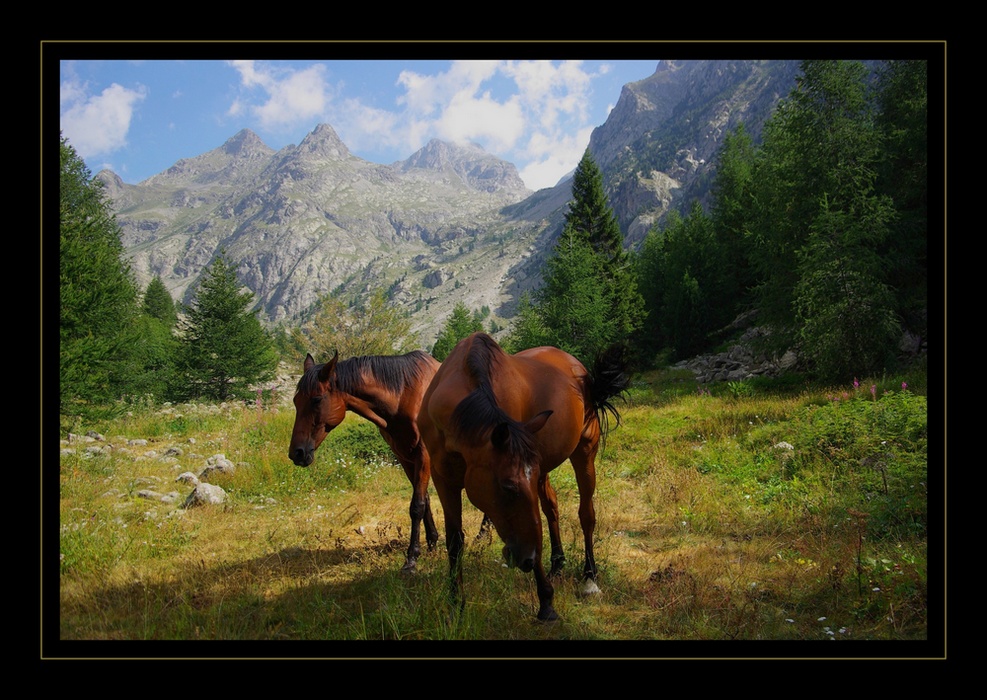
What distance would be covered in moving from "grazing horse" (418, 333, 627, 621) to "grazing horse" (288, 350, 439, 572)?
1.53 meters

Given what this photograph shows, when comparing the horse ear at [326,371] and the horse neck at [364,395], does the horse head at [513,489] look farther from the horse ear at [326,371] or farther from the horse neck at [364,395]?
the horse ear at [326,371]

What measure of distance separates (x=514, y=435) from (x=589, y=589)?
207cm

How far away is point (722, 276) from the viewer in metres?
29.9

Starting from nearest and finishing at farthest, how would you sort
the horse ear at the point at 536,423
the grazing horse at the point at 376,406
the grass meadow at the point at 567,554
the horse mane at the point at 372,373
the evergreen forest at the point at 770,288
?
the horse ear at the point at 536,423 → the grass meadow at the point at 567,554 → the grazing horse at the point at 376,406 → the horse mane at the point at 372,373 → the evergreen forest at the point at 770,288

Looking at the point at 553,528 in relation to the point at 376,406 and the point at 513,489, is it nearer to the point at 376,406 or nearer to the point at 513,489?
the point at 513,489

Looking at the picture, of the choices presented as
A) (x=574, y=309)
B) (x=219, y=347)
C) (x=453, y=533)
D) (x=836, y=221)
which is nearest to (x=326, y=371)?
(x=453, y=533)

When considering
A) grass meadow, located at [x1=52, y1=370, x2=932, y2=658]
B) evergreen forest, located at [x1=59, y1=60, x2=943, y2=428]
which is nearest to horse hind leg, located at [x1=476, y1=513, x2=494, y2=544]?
grass meadow, located at [x1=52, y1=370, x2=932, y2=658]

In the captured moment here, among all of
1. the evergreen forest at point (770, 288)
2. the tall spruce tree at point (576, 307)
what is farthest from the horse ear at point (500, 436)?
the tall spruce tree at point (576, 307)

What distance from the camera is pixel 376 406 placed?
5.07 m

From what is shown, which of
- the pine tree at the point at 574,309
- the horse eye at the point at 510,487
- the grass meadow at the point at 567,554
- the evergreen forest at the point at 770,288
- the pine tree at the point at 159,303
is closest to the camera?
the horse eye at the point at 510,487

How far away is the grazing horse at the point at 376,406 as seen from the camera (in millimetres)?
4828
